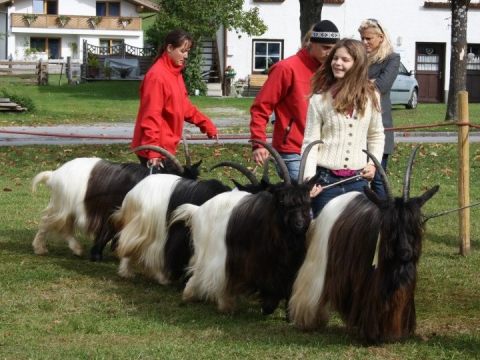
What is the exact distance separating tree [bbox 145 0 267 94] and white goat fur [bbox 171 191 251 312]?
25.5 m

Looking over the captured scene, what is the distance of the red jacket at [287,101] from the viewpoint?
22.6 ft

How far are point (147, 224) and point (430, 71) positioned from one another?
30.8m

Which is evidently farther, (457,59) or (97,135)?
(457,59)

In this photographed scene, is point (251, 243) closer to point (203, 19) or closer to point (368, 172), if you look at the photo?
point (368, 172)

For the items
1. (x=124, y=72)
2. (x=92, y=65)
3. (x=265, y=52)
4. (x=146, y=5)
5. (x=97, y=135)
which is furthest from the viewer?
(x=146, y=5)

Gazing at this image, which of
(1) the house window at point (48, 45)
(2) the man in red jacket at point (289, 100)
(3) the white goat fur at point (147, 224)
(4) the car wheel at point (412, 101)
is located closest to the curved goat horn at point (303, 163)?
(2) the man in red jacket at point (289, 100)

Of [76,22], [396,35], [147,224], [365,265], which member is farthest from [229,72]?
[365,265]

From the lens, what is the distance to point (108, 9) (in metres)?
63.0

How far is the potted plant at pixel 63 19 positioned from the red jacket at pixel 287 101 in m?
55.8

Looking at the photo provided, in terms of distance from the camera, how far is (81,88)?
38.0 meters

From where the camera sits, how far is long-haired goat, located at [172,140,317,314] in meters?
6.09

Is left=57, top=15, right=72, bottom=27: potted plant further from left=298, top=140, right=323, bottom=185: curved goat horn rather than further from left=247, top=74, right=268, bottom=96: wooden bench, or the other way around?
left=298, top=140, right=323, bottom=185: curved goat horn

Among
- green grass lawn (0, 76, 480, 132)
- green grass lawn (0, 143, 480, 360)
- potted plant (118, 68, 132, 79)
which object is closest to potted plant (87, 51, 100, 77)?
potted plant (118, 68, 132, 79)

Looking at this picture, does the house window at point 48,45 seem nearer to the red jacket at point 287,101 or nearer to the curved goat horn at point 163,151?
the curved goat horn at point 163,151
